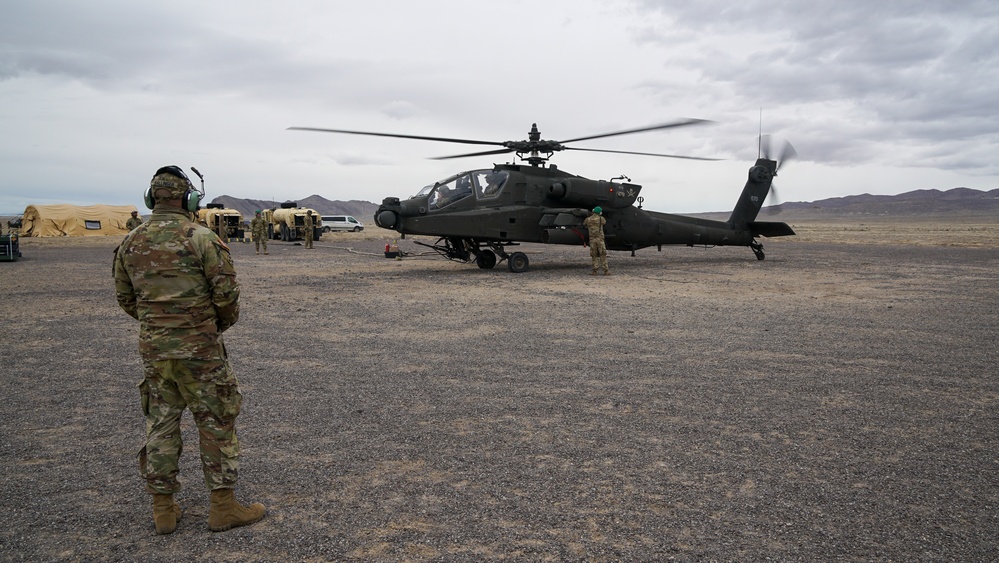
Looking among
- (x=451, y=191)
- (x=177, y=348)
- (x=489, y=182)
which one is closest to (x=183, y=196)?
(x=177, y=348)

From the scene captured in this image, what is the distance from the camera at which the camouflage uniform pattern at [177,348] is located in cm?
327

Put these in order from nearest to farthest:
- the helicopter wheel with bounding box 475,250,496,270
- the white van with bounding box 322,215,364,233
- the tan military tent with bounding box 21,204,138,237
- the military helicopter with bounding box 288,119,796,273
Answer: the military helicopter with bounding box 288,119,796,273
the helicopter wheel with bounding box 475,250,496,270
the tan military tent with bounding box 21,204,138,237
the white van with bounding box 322,215,364,233

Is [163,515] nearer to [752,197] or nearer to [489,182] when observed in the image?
[489,182]

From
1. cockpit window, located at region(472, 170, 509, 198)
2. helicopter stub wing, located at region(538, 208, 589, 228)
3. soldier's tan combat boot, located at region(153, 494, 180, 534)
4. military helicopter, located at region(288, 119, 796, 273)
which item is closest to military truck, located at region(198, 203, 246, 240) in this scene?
military helicopter, located at region(288, 119, 796, 273)

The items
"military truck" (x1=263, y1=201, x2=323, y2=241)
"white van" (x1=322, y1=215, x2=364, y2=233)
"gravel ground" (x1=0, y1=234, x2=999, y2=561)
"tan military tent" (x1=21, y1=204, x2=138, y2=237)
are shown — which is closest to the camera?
"gravel ground" (x1=0, y1=234, x2=999, y2=561)

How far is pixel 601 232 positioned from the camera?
15.5 metres

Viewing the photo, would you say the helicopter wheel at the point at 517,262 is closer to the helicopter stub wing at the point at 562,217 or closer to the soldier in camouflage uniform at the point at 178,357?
the helicopter stub wing at the point at 562,217

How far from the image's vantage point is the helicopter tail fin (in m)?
19.6

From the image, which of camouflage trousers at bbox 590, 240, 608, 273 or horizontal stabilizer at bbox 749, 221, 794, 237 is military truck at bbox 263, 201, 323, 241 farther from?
horizontal stabilizer at bbox 749, 221, 794, 237

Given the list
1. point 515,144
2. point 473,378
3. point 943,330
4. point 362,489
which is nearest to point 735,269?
point 515,144

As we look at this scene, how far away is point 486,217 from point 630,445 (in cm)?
1123

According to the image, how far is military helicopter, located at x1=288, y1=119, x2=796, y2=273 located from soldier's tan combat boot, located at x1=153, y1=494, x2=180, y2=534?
1027 centimetres

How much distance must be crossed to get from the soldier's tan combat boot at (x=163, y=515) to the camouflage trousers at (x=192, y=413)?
0.05m

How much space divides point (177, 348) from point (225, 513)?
2.73ft
